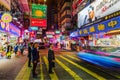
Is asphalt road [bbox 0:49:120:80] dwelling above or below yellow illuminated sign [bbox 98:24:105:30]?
below

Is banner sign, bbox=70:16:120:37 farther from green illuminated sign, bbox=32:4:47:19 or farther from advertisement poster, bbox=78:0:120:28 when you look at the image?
green illuminated sign, bbox=32:4:47:19

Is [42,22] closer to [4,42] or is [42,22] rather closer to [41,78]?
[4,42]

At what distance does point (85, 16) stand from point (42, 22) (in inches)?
267

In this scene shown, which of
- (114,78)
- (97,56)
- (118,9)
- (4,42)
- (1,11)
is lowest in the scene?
(114,78)

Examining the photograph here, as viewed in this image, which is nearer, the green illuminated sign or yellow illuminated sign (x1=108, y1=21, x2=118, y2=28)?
yellow illuminated sign (x1=108, y1=21, x2=118, y2=28)

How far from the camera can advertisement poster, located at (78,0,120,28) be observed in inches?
742

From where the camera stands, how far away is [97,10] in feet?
75.2

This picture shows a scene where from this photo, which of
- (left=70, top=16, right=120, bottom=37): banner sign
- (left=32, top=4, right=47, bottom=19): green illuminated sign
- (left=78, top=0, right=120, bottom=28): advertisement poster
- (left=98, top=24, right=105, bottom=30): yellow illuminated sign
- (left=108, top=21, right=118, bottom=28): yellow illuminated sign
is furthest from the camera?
(left=32, top=4, right=47, bottom=19): green illuminated sign

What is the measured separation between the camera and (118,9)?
57.5 feet

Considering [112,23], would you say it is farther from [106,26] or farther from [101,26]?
[101,26]

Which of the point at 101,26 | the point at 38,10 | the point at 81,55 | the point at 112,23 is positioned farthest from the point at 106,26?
the point at 38,10

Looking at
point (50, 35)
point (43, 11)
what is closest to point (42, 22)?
point (43, 11)

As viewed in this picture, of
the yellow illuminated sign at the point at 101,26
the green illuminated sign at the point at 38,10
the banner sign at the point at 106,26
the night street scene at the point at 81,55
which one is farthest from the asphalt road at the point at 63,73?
the green illuminated sign at the point at 38,10

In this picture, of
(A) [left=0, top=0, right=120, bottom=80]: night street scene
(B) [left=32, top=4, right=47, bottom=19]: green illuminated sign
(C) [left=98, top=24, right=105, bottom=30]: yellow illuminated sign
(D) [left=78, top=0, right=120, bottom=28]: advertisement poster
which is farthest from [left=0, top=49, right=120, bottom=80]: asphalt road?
(B) [left=32, top=4, right=47, bottom=19]: green illuminated sign
